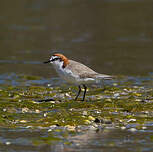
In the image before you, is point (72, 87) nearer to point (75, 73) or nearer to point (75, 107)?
point (75, 73)

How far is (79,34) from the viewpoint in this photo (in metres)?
27.2

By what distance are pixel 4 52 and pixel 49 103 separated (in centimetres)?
1020

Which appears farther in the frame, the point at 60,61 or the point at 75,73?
the point at 60,61

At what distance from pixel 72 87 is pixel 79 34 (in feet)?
35.3

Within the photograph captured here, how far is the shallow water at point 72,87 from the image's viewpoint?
10.4 metres

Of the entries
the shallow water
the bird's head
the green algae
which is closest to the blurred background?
the shallow water

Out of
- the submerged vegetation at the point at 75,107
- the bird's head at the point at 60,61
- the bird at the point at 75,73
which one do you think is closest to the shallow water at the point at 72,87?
the submerged vegetation at the point at 75,107

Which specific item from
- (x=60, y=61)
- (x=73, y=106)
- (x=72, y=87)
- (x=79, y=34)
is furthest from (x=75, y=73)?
(x=79, y=34)

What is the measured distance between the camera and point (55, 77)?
18.6m

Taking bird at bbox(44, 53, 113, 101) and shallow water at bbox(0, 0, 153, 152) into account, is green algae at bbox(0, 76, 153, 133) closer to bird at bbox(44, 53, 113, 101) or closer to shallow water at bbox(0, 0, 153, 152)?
shallow water at bbox(0, 0, 153, 152)

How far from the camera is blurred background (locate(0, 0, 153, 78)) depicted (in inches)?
823

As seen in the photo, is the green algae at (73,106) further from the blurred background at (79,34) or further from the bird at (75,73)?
the blurred background at (79,34)

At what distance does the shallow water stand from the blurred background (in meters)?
0.04

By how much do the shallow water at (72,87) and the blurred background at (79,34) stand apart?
4cm
